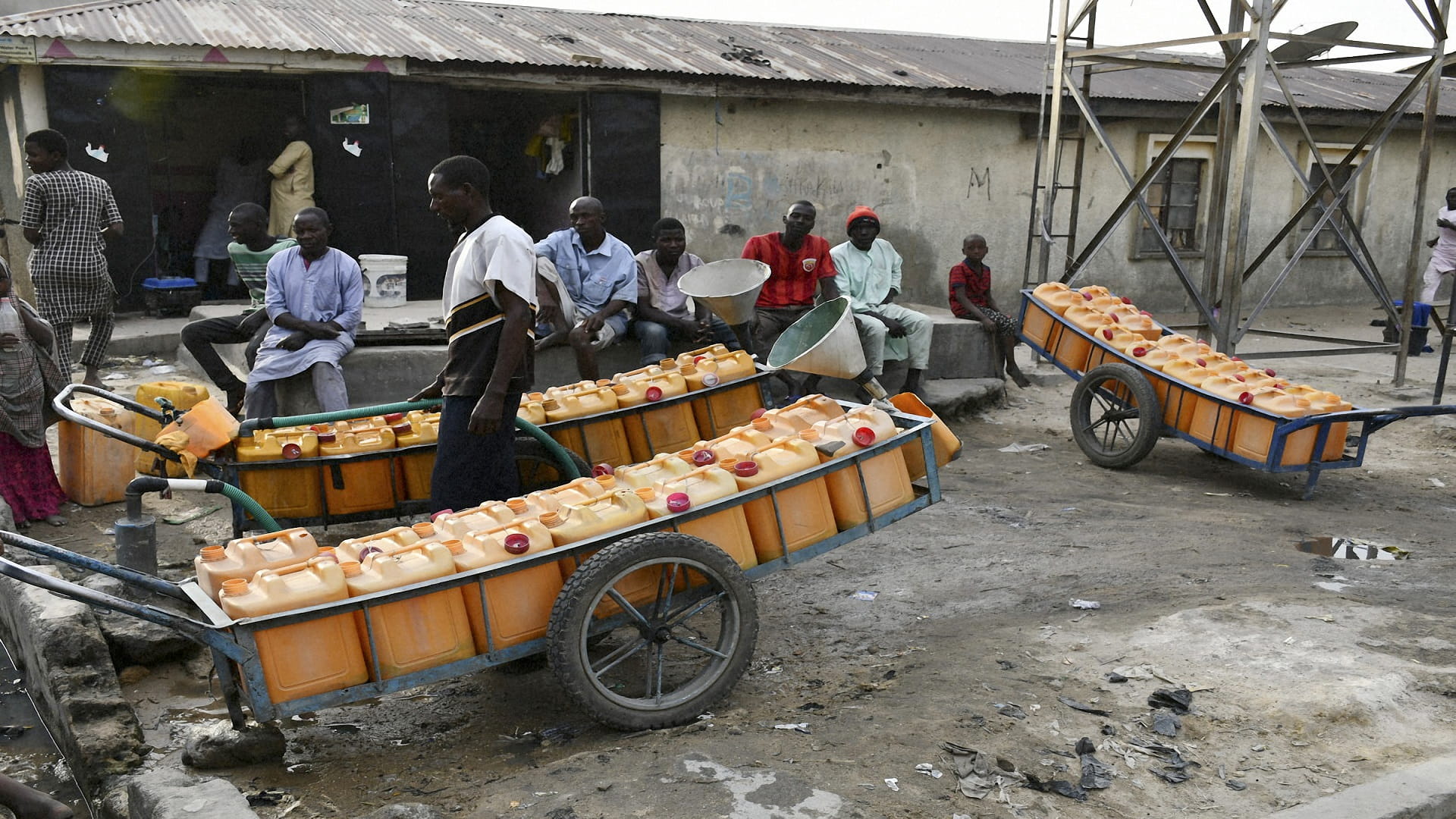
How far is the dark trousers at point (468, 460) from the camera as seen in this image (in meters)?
4.34

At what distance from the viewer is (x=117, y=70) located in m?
9.26

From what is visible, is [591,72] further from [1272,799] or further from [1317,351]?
[1272,799]

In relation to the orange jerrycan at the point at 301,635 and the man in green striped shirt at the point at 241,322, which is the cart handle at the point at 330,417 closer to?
the orange jerrycan at the point at 301,635

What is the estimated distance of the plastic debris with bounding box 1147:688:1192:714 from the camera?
372 cm

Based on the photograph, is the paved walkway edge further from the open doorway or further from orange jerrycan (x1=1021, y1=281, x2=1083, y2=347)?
the open doorway

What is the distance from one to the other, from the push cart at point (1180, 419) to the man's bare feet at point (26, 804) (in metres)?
5.87

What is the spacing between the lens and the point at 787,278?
26.5 ft

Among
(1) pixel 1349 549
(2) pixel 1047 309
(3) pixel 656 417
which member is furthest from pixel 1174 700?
(2) pixel 1047 309

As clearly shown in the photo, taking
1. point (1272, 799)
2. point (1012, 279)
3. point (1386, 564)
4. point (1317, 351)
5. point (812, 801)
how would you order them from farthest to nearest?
point (1012, 279) < point (1317, 351) < point (1386, 564) < point (1272, 799) < point (812, 801)

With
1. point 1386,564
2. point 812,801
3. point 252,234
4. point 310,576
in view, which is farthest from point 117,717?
point 1386,564

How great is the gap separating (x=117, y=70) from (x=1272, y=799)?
32.0 feet

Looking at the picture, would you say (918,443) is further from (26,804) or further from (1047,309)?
(1047,309)

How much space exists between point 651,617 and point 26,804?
1761 millimetres

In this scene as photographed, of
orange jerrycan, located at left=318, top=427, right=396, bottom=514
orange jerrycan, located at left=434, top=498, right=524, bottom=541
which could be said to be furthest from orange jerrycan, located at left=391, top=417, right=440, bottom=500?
orange jerrycan, located at left=434, top=498, right=524, bottom=541
